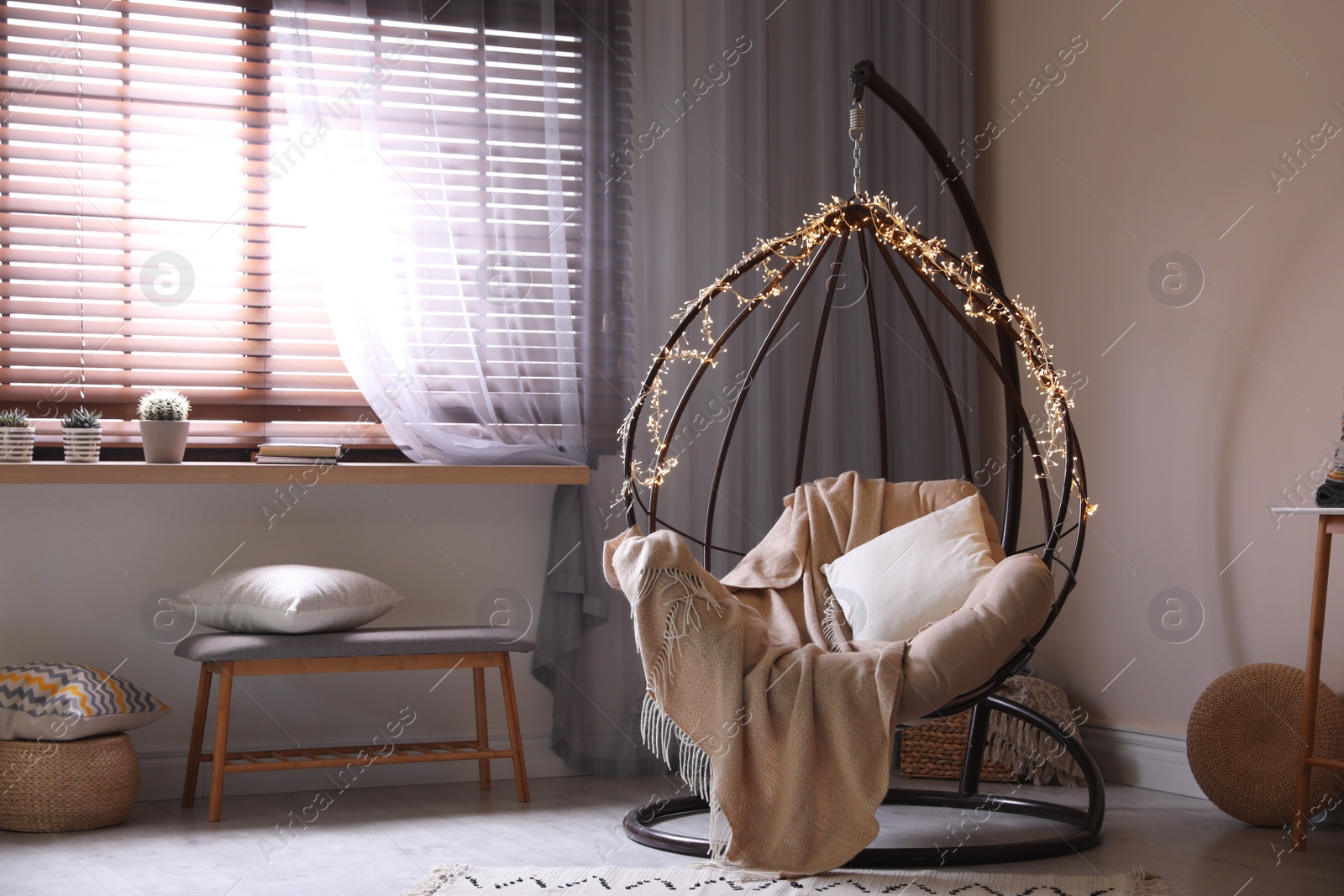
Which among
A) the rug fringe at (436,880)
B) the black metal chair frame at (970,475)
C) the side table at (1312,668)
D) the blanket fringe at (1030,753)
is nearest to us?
the rug fringe at (436,880)

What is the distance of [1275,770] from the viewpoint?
9.46ft

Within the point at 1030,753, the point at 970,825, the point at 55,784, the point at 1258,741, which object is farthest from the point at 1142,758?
the point at 55,784

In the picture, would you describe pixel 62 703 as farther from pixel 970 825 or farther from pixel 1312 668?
pixel 1312 668

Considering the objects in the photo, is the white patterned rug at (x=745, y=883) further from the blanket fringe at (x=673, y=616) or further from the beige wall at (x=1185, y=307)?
the beige wall at (x=1185, y=307)

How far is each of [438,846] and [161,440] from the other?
1.30 meters

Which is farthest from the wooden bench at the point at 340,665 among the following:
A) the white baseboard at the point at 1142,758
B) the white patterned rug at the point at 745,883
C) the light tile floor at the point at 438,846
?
the white baseboard at the point at 1142,758

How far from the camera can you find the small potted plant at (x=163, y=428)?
3.19 meters

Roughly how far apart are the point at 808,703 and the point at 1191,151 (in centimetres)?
202

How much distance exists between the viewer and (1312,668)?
2.71 metres

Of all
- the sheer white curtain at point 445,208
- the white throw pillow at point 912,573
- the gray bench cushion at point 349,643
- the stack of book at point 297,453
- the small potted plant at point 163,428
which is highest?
the sheer white curtain at point 445,208

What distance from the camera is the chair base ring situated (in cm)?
251

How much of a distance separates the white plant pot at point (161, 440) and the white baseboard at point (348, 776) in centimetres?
78

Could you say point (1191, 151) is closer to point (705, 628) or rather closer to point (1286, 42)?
point (1286, 42)

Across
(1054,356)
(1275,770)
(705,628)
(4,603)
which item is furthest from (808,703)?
(4,603)
